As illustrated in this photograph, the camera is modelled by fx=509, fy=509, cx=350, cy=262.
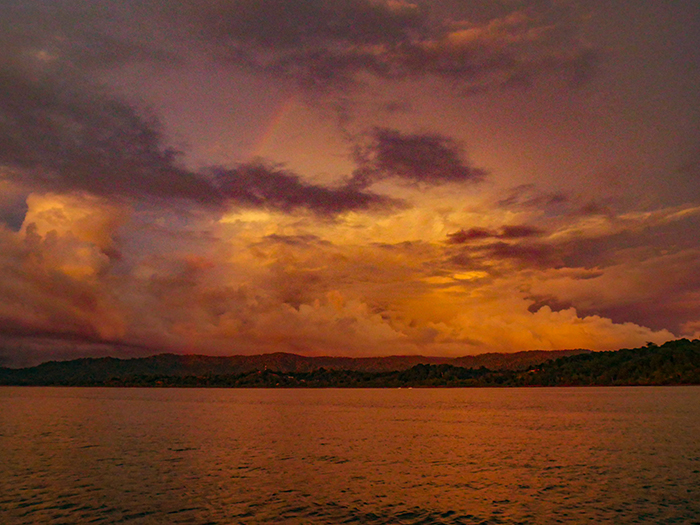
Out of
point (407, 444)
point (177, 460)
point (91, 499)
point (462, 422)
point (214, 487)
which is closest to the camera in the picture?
point (91, 499)

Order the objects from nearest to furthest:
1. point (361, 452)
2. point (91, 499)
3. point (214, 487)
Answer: point (91, 499)
point (214, 487)
point (361, 452)

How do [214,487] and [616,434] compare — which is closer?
[214,487]

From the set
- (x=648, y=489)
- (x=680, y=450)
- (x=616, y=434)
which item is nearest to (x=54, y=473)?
(x=648, y=489)

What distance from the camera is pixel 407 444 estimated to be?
90312 millimetres

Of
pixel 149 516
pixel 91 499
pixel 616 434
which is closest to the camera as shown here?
pixel 149 516

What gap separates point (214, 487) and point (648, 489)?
4369 centimetres

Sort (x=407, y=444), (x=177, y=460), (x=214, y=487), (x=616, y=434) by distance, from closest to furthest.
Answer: (x=214, y=487) → (x=177, y=460) → (x=407, y=444) → (x=616, y=434)

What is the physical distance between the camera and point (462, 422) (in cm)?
13788

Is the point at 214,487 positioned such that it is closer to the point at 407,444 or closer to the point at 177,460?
the point at 177,460

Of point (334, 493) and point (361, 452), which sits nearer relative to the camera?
point (334, 493)

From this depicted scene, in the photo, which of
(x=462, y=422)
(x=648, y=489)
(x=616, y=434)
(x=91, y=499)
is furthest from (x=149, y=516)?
(x=462, y=422)

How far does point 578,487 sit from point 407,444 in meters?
41.9

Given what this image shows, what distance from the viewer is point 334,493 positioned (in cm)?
5044

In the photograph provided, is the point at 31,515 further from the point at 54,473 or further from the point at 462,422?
the point at 462,422
